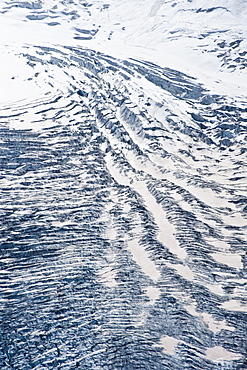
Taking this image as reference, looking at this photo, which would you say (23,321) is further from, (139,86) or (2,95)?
(139,86)

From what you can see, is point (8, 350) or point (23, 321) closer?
point (8, 350)

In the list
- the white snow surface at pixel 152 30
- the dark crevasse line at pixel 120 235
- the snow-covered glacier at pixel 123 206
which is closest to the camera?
the dark crevasse line at pixel 120 235

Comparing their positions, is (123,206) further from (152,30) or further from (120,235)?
(152,30)

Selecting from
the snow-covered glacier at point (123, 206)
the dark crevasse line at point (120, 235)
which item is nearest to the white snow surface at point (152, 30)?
the snow-covered glacier at point (123, 206)

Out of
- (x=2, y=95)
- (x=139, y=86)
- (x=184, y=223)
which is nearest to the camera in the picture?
(x=184, y=223)

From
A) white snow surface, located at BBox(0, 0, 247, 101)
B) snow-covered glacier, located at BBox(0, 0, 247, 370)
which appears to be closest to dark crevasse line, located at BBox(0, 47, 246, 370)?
snow-covered glacier, located at BBox(0, 0, 247, 370)

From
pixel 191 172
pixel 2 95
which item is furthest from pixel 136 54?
pixel 191 172

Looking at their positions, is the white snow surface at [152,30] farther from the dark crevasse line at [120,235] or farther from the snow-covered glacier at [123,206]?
the dark crevasse line at [120,235]

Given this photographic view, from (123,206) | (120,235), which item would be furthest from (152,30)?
(120,235)

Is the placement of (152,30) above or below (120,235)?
above
